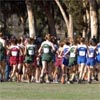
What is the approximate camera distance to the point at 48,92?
19.9 metres

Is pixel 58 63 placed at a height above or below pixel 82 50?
below

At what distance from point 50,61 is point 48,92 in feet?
16.5

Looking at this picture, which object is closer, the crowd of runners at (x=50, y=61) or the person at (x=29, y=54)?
the crowd of runners at (x=50, y=61)

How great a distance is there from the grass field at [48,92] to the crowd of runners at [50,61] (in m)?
1.73

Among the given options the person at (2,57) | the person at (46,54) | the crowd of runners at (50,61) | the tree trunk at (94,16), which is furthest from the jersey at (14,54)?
the tree trunk at (94,16)

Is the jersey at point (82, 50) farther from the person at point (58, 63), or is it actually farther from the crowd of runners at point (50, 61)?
the person at point (58, 63)

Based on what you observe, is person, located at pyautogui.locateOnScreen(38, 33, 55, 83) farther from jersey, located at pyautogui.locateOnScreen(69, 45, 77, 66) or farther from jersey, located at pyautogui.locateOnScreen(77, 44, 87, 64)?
jersey, located at pyautogui.locateOnScreen(77, 44, 87, 64)

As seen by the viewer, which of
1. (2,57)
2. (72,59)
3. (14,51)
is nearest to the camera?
(72,59)

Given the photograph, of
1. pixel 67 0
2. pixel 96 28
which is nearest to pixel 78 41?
pixel 96 28

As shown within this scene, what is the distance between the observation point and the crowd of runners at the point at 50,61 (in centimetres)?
2478

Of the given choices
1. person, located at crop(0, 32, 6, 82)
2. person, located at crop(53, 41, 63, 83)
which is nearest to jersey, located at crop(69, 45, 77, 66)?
person, located at crop(53, 41, 63, 83)

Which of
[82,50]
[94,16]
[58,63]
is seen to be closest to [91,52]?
[82,50]

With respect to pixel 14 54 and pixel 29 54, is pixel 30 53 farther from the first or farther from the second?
pixel 14 54

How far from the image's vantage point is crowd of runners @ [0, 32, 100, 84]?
24781 millimetres
